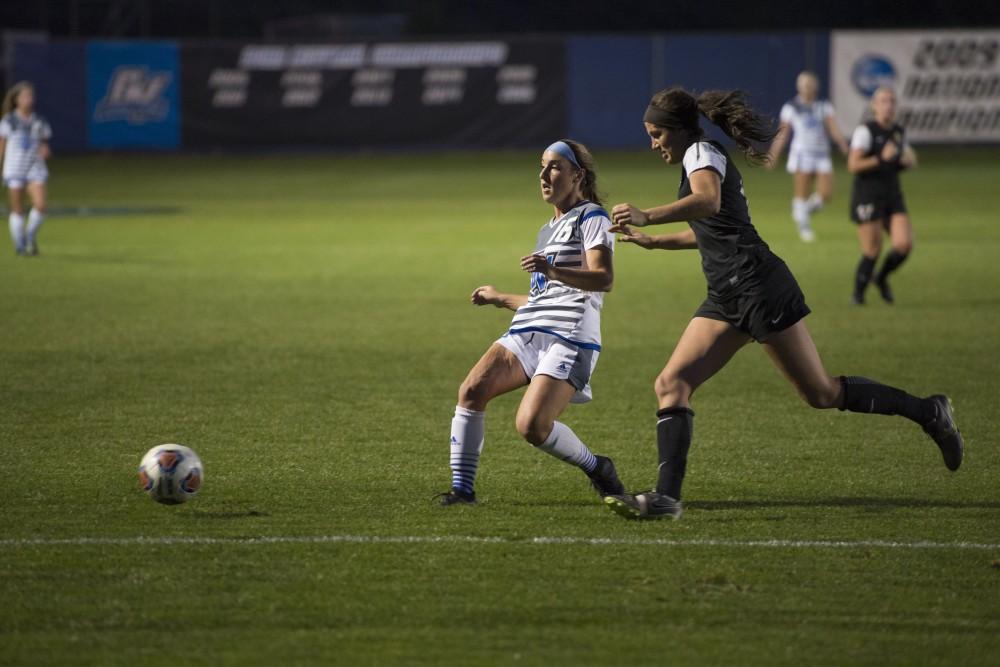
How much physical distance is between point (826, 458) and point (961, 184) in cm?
2307

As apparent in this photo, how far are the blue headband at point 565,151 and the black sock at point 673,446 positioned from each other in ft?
3.99

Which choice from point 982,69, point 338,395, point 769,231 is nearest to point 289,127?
point 982,69

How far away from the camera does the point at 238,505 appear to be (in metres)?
6.93

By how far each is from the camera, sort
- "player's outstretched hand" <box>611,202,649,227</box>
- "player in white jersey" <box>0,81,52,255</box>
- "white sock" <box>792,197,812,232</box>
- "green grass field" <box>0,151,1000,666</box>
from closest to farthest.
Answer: "green grass field" <box>0,151,1000,666</box>
"player's outstretched hand" <box>611,202,649,227</box>
"player in white jersey" <box>0,81,52,255</box>
"white sock" <box>792,197,812,232</box>

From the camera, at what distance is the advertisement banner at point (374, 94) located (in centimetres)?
3853

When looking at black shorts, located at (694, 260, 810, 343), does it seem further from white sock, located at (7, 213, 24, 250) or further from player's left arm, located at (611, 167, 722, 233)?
white sock, located at (7, 213, 24, 250)

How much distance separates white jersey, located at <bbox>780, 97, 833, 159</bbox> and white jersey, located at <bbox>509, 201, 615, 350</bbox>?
1553cm

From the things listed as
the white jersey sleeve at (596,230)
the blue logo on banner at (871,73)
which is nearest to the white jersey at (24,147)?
the white jersey sleeve at (596,230)

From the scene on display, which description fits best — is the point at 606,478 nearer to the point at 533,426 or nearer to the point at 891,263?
the point at 533,426

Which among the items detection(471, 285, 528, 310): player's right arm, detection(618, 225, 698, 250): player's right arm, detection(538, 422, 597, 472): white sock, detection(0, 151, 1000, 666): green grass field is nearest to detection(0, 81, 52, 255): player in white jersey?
detection(0, 151, 1000, 666): green grass field

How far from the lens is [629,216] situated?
6.11 meters

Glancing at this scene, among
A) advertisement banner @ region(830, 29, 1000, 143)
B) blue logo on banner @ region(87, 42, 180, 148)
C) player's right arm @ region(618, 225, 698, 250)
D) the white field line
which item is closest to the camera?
the white field line

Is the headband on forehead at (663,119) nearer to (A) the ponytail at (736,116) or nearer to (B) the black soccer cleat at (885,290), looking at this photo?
(A) the ponytail at (736,116)

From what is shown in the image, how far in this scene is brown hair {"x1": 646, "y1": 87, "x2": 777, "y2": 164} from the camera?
657 cm
